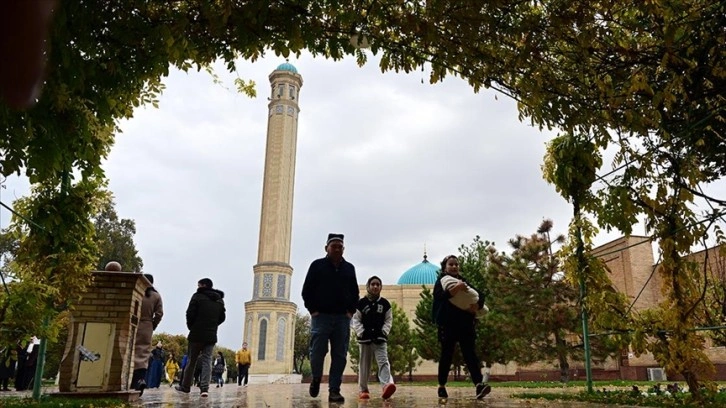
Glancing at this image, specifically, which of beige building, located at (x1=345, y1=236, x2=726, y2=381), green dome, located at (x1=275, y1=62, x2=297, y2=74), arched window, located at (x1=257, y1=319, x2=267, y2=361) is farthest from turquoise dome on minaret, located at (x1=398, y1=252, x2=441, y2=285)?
green dome, located at (x1=275, y1=62, x2=297, y2=74)

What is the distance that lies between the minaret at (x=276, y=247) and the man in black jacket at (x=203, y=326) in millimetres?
32543

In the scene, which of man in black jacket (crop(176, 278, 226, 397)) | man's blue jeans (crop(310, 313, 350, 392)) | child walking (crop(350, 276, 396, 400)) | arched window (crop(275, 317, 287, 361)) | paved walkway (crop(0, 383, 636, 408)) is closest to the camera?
paved walkway (crop(0, 383, 636, 408))

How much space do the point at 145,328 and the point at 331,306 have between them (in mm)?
3771

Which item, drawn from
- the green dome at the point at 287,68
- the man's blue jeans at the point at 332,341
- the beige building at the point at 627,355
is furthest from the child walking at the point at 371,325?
the green dome at the point at 287,68

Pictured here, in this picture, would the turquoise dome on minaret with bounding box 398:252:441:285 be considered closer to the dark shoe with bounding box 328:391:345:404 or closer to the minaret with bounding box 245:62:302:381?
the minaret with bounding box 245:62:302:381

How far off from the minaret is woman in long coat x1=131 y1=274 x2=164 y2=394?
32433mm

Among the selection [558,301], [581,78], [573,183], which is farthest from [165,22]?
[558,301]

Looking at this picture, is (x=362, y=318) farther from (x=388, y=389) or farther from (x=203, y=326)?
(x=203, y=326)

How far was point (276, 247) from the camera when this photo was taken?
42781 millimetres

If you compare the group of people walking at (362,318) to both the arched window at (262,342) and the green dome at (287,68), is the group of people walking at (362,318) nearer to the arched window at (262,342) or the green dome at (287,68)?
the arched window at (262,342)

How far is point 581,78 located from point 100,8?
403cm

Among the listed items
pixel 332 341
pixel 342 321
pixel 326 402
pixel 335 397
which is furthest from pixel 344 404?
pixel 342 321

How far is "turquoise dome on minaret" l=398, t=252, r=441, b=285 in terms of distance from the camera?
39.4 m

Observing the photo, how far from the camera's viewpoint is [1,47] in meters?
0.48
